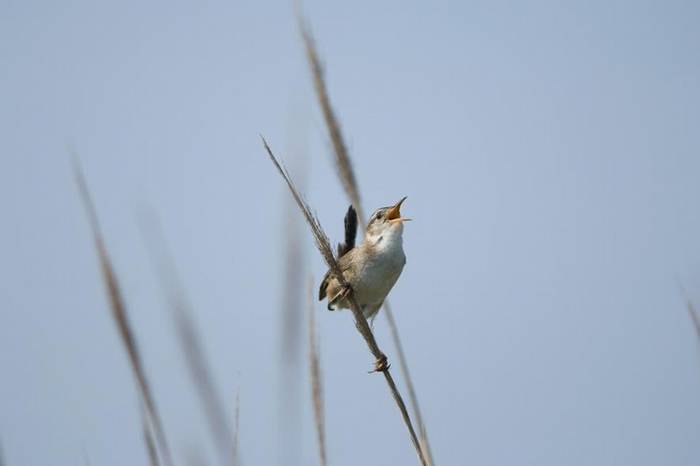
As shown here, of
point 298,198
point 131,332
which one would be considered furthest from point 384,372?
point 131,332

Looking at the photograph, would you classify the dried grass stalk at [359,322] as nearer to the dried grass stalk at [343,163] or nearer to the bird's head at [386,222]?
the dried grass stalk at [343,163]

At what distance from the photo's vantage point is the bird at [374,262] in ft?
16.5

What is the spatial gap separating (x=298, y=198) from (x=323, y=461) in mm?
807

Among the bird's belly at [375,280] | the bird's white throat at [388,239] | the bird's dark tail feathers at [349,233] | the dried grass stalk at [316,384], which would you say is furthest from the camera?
the bird's dark tail feathers at [349,233]

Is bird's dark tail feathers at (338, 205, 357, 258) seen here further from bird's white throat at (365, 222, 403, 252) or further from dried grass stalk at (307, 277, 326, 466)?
dried grass stalk at (307, 277, 326, 466)

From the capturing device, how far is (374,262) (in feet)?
16.5

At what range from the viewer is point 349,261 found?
5.19 metres

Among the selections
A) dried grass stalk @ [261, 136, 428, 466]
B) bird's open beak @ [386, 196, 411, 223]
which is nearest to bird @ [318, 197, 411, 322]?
bird's open beak @ [386, 196, 411, 223]

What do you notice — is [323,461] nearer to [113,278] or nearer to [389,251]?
[113,278]

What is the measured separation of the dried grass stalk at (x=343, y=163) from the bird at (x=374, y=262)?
2125mm

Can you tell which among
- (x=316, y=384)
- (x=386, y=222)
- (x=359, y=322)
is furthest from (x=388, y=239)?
(x=316, y=384)

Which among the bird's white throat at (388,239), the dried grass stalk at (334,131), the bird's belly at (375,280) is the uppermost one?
the dried grass stalk at (334,131)

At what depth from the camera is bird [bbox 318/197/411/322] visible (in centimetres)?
502

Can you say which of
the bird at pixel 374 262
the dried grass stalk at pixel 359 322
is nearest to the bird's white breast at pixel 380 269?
the bird at pixel 374 262
